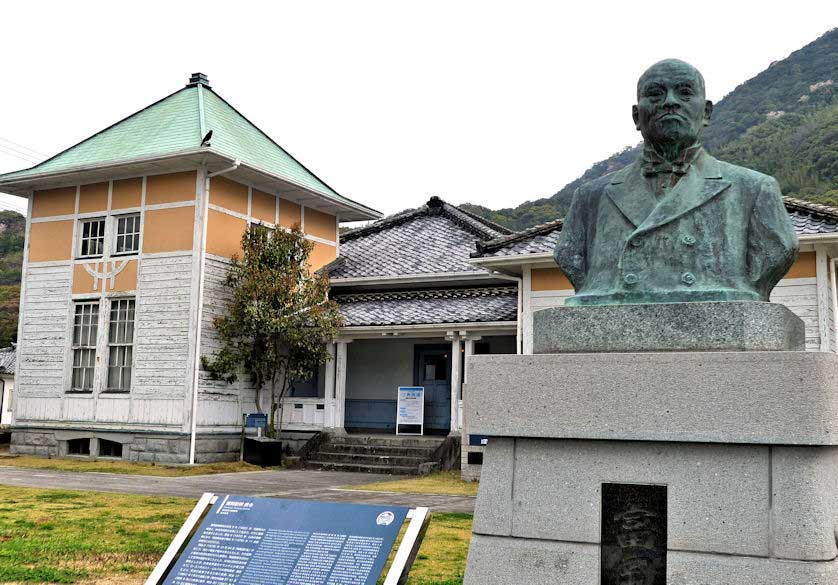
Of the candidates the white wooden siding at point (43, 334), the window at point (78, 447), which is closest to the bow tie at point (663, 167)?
the window at point (78, 447)

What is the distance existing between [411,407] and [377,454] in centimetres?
176

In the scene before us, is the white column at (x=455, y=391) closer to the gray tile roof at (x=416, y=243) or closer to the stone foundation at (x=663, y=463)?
the gray tile roof at (x=416, y=243)

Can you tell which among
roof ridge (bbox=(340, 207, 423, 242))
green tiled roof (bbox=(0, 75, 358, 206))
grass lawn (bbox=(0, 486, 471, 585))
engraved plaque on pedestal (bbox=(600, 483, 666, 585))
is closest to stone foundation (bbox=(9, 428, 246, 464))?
green tiled roof (bbox=(0, 75, 358, 206))

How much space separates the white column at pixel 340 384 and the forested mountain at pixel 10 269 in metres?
26.2

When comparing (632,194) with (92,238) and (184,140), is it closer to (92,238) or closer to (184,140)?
(184,140)

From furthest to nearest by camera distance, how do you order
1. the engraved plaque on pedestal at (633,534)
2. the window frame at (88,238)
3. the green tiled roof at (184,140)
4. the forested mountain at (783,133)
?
the forested mountain at (783,133) → the window frame at (88,238) → the green tiled roof at (184,140) → the engraved plaque on pedestal at (633,534)

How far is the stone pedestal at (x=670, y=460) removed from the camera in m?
4.15

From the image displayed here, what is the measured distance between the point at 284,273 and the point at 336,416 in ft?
11.2

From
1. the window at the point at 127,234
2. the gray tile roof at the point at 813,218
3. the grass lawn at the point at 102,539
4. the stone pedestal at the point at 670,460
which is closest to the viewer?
the stone pedestal at the point at 670,460

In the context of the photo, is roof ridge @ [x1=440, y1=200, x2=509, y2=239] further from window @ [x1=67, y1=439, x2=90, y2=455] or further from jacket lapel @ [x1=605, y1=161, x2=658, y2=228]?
jacket lapel @ [x1=605, y1=161, x2=658, y2=228]

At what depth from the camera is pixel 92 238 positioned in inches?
793

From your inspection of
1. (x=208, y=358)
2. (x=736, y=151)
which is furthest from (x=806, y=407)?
(x=736, y=151)

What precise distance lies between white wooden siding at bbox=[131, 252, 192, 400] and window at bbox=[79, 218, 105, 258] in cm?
163

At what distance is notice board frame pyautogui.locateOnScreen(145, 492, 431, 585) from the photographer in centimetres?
463
